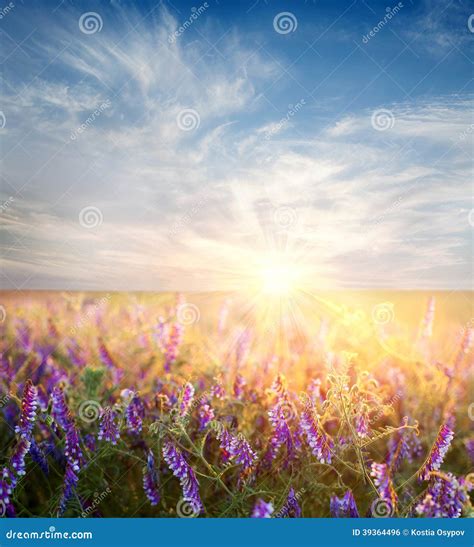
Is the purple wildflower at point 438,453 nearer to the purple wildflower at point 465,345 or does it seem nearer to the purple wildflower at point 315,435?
the purple wildflower at point 315,435

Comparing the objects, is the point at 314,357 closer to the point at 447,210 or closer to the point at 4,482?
the point at 447,210

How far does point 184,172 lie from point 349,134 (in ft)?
3.18

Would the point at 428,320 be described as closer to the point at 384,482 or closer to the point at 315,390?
the point at 315,390

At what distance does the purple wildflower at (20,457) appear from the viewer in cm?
241

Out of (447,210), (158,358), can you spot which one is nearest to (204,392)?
(158,358)

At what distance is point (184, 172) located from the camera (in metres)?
3.31

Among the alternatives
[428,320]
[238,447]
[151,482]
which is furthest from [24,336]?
[428,320]

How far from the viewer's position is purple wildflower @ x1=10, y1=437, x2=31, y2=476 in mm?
2406

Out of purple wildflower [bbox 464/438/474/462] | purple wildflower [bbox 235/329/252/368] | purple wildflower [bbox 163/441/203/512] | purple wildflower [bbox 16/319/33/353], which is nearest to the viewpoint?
purple wildflower [bbox 163/441/203/512]

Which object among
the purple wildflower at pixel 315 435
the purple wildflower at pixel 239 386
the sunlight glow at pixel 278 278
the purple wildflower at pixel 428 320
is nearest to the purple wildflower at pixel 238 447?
the purple wildflower at pixel 315 435

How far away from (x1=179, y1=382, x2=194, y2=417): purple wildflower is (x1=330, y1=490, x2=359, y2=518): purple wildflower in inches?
28.7

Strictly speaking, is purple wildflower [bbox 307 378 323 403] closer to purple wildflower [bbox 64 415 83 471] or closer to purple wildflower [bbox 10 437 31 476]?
purple wildflower [bbox 64 415 83 471]

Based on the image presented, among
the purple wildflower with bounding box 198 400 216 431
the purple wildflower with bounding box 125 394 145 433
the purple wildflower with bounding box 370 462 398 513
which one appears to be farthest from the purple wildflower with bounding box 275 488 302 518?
the purple wildflower with bounding box 125 394 145 433
